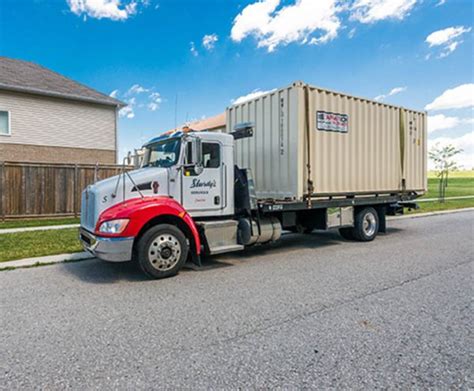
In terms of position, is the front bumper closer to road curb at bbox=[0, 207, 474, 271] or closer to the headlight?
the headlight

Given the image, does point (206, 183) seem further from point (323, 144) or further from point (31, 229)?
point (31, 229)

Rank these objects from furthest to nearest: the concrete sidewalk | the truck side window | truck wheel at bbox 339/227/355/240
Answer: the concrete sidewalk, truck wheel at bbox 339/227/355/240, the truck side window

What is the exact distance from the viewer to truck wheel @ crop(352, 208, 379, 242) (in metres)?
9.22

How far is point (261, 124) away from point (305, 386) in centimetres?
648

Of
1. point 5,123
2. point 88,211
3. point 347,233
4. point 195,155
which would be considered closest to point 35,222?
point 5,123

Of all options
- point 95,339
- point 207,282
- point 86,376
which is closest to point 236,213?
point 207,282

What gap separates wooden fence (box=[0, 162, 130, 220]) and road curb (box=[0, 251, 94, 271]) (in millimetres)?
6959

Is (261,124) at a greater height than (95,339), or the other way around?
(261,124)

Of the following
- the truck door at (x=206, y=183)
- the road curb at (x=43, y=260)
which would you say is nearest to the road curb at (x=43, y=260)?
the road curb at (x=43, y=260)

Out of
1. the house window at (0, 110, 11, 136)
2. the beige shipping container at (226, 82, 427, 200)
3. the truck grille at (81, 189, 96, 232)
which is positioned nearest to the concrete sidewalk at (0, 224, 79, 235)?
the truck grille at (81, 189, 96, 232)

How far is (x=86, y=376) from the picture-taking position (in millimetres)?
2895

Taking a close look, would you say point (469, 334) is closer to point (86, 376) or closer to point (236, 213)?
point (86, 376)

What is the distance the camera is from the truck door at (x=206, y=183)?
652 cm

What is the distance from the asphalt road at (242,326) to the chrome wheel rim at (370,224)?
8.69ft
